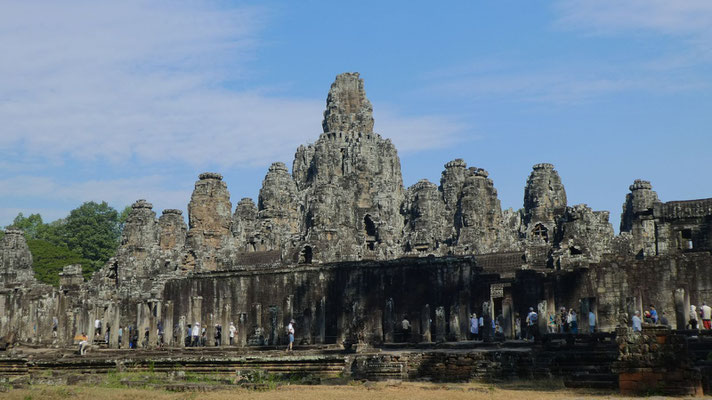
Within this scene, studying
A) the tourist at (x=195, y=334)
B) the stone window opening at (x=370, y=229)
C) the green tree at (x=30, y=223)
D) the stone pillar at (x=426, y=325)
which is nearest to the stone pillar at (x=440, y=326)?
the stone pillar at (x=426, y=325)

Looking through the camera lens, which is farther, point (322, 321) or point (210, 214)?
point (210, 214)

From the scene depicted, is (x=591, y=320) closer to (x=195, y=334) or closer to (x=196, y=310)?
(x=195, y=334)

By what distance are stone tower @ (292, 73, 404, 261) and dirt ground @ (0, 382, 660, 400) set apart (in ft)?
92.7

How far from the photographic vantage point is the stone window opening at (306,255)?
155 feet

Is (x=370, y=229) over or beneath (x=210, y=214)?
over

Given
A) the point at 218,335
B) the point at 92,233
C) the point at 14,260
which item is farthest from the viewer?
the point at 92,233

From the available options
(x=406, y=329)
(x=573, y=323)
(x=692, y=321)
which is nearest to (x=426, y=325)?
(x=406, y=329)

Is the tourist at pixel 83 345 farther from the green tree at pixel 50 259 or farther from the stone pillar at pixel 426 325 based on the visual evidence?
the green tree at pixel 50 259

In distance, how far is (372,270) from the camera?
39438 mm

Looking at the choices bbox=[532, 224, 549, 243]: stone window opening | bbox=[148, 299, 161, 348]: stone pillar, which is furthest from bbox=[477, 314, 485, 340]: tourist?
bbox=[532, 224, 549, 243]: stone window opening

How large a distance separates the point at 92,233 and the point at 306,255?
1795 inches

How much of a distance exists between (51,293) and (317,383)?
28394 mm

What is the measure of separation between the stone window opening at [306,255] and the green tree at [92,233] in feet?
134

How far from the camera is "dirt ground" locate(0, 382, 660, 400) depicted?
64.2 feet
